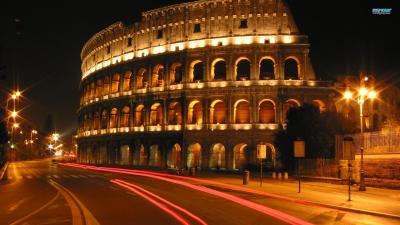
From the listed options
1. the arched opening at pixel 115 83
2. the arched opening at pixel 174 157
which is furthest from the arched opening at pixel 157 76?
the arched opening at pixel 174 157

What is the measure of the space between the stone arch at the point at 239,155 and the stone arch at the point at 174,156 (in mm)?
6229

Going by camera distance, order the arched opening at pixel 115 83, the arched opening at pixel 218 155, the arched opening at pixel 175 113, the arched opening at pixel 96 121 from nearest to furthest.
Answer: the arched opening at pixel 218 155 < the arched opening at pixel 175 113 < the arched opening at pixel 115 83 < the arched opening at pixel 96 121

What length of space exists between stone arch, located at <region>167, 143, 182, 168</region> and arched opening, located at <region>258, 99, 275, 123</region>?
30.6 ft

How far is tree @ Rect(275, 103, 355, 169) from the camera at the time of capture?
35594 millimetres

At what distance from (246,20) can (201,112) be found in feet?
34.1

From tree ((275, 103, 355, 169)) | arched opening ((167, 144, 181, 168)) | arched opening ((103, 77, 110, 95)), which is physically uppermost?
arched opening ((103, 77, 110, 95))

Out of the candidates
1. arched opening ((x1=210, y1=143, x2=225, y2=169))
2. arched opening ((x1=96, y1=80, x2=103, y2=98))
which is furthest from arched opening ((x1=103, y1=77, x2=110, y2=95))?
arched opening ((x1=210, y1=143, x2=225, y2=169))

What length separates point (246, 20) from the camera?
47.5 meters

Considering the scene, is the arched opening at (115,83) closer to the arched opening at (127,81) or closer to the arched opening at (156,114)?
the arched opening at (127,81)

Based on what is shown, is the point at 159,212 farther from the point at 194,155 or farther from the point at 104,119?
the point at 104,119

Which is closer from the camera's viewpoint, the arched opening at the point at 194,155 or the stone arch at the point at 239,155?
the stone arch at the point at 239,155

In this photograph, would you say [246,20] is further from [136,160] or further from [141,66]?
[136,160]

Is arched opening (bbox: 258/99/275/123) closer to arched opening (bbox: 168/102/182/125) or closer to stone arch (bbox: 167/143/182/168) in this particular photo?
arched opening (bbox: 168/102/182/125)

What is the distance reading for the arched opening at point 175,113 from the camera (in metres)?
50.0
